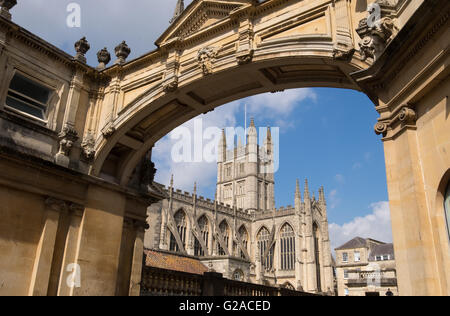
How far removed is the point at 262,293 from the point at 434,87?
422 inches

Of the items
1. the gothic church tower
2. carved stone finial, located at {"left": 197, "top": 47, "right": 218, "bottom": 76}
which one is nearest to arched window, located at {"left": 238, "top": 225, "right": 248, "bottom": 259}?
the gothic church tower

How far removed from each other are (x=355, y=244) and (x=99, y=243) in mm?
44814

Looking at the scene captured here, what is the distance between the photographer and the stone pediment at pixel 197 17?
11.0 metres

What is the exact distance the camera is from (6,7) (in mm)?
10719

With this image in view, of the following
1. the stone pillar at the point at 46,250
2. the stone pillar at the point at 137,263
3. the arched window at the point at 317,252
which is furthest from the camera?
the arched window at the point at 317,252

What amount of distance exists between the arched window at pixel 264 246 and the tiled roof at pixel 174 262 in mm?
42686

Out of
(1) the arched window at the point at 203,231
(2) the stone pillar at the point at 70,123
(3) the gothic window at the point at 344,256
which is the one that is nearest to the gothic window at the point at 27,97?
(2) the stone pillar at the point at 70,123

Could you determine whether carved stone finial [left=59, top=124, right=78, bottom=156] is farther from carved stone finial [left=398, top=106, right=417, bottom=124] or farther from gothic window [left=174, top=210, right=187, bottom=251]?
gothic window [left=174, top=210, right=187, bottom=251]

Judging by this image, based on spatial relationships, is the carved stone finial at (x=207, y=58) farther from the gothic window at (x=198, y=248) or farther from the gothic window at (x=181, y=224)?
the gothic window at (x=198, y=248)

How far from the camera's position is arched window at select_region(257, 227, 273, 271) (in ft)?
216

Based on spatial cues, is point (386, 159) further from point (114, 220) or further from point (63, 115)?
point (63, 115)

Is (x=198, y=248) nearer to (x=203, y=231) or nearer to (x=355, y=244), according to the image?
(x=203, y=231)

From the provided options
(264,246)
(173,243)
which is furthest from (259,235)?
(173,243)
